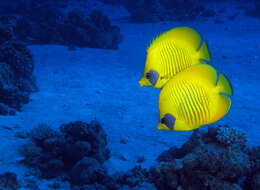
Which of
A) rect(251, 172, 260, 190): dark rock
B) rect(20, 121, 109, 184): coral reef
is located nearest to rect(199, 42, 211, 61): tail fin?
rect(251, 172, 260, 190): dark rock

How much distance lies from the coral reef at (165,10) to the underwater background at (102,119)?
5340 mm

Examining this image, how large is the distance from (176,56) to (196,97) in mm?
342

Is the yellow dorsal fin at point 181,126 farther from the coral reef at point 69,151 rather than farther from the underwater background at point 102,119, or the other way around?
the coral reef at point 69,151

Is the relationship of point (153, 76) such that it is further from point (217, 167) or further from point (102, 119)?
point (102, 119)

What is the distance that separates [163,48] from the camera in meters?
1.87

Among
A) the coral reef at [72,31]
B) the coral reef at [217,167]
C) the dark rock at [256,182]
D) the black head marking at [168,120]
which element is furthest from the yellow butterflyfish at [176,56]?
the coral reef at [72,31]

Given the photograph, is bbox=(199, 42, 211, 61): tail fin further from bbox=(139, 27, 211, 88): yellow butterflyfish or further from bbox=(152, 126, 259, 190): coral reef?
bbox=(152, 126, 259, 190): coral reef

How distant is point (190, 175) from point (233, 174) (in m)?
0.63

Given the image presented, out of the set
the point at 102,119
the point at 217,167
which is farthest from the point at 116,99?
the point at 217,167

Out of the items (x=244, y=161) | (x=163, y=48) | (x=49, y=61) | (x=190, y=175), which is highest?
(x=163, y=48)

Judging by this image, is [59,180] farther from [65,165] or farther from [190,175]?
[190,175]

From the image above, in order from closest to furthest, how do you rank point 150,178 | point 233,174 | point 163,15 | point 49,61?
point 233,174 < point 150,178 < point 49,61 < point 163,15

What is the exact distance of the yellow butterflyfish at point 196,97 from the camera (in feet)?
5.47

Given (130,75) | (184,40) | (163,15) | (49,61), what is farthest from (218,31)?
(184,40)
